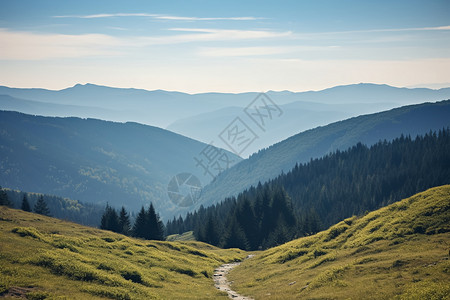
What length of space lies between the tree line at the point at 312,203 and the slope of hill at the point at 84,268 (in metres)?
46.9

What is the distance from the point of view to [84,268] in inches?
1572

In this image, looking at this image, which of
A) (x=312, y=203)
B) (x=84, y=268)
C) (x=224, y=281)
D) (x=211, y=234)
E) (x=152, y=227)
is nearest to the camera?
(x=84, y=268)

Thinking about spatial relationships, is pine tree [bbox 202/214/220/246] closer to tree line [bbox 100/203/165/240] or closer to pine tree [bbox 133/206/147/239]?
tree line [bbox 100/203/165/240]

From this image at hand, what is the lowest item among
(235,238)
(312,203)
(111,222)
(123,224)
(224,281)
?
(224,281)

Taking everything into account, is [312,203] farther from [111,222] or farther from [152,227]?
[111,222]

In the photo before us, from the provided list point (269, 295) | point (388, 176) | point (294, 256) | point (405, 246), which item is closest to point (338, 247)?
point (294, 256)

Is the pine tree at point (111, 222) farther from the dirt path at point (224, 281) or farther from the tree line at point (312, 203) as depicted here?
the dirt path at point (224, 281)

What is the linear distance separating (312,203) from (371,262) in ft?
443

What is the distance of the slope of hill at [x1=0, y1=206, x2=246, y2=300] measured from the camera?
33.8 meters

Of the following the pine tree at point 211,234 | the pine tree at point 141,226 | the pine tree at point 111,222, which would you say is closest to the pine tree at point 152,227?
the pine tree at point 141,226

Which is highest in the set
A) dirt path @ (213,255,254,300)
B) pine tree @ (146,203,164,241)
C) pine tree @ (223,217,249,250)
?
pine tree @ (146,203,164,241)

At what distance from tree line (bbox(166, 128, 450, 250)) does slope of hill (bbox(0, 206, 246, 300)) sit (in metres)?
46.9

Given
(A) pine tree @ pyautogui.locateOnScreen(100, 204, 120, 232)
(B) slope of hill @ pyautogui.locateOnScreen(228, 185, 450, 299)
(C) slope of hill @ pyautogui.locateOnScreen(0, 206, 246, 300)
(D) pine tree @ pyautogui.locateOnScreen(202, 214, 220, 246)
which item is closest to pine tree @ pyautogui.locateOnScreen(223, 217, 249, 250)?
(D) pine tree @ pyautogui.locateOnScreen(202, 214, 220, 246)

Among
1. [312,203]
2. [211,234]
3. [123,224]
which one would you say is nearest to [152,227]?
[123,224]
